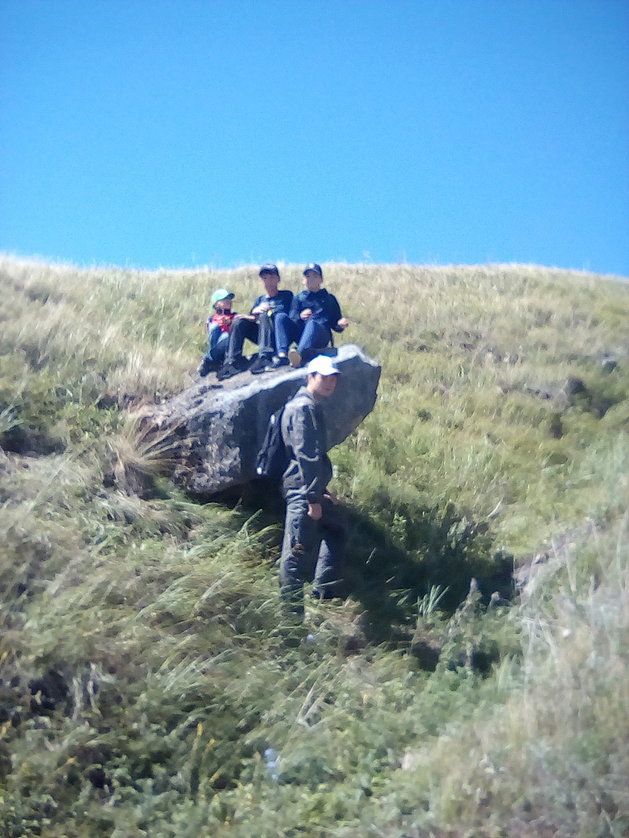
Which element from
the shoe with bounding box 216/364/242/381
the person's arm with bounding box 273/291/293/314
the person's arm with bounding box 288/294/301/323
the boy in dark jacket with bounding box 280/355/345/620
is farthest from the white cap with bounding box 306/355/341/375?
the person's arm with bounding box 273/291/293/314

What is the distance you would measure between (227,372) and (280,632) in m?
2.92

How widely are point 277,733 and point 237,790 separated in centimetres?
50

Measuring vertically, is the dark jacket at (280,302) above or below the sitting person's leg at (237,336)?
A: above

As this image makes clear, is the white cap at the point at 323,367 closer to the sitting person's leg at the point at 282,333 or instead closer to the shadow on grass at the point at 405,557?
the shadow on grass at the point at 405,557

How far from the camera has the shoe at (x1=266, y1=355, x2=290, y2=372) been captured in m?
7.79

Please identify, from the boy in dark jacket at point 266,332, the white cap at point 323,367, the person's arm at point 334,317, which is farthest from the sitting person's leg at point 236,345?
the white cap at point 323,367

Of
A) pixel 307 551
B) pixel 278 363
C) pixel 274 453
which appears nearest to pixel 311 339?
pixel 278 363

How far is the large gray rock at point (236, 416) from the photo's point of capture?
6840 millimetres

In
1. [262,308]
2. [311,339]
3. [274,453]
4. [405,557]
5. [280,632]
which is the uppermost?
[262,308]

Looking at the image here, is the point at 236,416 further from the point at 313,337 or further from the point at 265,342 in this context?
the point at 265,342

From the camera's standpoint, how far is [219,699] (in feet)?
16.3

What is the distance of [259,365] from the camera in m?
7.89

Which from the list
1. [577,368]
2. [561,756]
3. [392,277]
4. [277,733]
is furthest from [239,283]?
[561,756]

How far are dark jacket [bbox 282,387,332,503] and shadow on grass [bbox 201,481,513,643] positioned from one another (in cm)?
73
